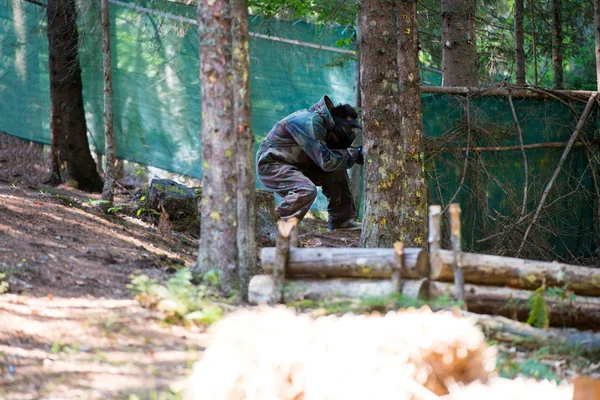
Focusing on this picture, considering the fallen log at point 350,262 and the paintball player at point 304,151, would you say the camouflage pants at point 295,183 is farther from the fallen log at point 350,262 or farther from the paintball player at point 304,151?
the fallen log at point 350,262

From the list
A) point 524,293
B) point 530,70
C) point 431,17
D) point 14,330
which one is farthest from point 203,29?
point 530,70

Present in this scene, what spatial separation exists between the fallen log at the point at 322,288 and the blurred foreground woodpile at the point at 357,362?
60cm

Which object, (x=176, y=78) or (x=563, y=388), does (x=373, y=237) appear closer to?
(x=563, y=388)

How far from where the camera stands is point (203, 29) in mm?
5289

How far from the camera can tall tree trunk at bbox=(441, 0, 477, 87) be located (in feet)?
29.2

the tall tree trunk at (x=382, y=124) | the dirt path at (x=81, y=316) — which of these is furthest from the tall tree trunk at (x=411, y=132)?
the dirt path at (x=81, y=316)

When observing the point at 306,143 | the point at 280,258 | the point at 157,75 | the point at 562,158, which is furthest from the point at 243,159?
the point at 157,75

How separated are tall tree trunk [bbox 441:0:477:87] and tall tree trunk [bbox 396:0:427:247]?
203cm

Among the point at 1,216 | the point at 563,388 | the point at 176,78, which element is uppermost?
the point at 176,78

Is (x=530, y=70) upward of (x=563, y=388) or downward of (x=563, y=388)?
upward

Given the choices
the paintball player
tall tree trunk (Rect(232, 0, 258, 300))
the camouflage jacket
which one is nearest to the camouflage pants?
the paintball player

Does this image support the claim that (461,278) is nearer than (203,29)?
Yes

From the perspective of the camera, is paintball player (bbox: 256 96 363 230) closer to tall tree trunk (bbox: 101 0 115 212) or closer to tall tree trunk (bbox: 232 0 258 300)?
tall tree trunk (bbox: 101 0 115 212)

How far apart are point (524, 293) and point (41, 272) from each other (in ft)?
11.4
